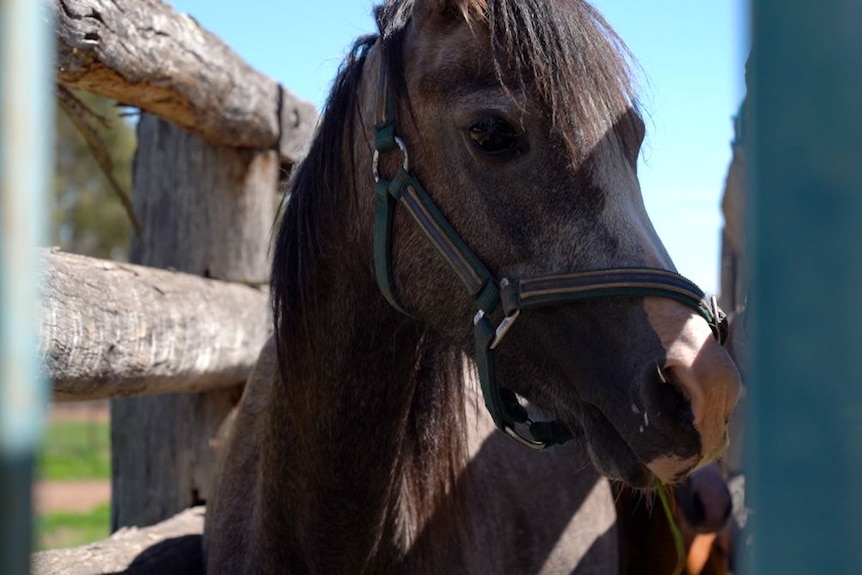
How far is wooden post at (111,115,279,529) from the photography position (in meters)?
3.45

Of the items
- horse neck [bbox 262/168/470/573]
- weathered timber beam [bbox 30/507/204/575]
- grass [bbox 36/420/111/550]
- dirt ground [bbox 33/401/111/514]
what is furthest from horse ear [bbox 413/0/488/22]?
dirt ground [bbox 33/401/111/514]

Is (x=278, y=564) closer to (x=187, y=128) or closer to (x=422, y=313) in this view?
(x=422, y=313)

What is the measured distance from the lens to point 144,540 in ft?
8.93

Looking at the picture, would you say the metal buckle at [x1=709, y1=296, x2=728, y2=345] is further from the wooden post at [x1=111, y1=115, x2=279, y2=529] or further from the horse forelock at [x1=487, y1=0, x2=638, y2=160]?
the wooden post at [x1=111, y1=115, x2=279, y2=529]

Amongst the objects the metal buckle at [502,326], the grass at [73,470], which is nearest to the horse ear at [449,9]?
the metal buckle at [502,326]

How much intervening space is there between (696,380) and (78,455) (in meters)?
19.8

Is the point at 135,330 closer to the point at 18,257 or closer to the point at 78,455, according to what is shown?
the point at 18,257

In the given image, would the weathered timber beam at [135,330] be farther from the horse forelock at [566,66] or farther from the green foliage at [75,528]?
the green foliage at [75,528]

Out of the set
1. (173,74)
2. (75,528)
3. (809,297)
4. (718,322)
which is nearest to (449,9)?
(718,322)

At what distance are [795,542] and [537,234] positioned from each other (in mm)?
1185

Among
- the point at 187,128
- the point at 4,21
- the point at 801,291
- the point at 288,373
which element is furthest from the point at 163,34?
the point at 801,291

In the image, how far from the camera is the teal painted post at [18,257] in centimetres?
55

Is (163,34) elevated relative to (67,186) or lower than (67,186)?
lower

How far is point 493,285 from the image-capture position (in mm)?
1745
